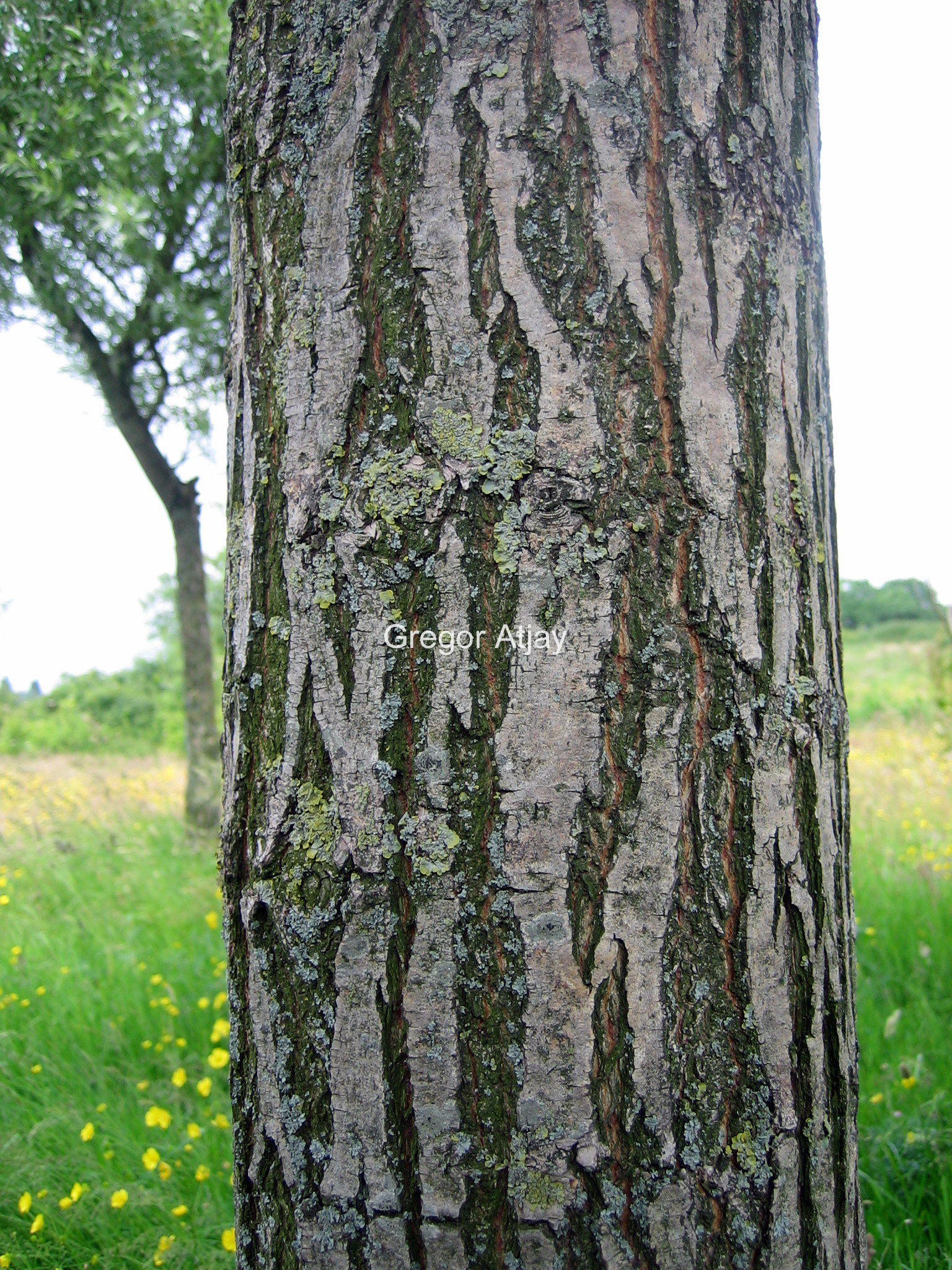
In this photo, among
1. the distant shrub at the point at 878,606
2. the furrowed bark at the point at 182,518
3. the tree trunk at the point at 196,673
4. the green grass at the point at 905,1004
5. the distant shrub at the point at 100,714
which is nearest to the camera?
the green grass at the point at 905,1004

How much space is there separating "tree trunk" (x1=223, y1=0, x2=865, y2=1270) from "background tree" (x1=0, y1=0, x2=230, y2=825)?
4.25m

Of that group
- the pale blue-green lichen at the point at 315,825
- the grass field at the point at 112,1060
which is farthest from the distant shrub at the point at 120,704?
the pale blue-green lichen at the point at 315,825

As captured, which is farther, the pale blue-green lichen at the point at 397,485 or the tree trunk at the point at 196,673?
the tree trunk at the point at 196,673

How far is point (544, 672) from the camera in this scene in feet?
3.30

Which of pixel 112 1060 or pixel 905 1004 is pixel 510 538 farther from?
pixel 905 1004

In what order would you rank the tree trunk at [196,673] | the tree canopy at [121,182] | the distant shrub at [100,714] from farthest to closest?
the distant shrub at [100,714] → the tree trunk at [196,673] → the tree canopy at [121,182]

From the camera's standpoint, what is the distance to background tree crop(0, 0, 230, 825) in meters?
4.46

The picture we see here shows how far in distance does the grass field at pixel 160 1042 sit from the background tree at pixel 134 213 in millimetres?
1356

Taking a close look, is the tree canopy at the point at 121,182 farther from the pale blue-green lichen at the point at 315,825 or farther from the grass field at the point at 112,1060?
the pale blue-green lichen at the point at 315,825

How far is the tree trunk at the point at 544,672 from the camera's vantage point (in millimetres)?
1005

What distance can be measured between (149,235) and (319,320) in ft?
16.7

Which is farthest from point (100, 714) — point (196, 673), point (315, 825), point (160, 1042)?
point (315, 825)

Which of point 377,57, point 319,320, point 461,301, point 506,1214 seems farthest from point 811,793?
point 377,57

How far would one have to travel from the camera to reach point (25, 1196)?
1.81 m
